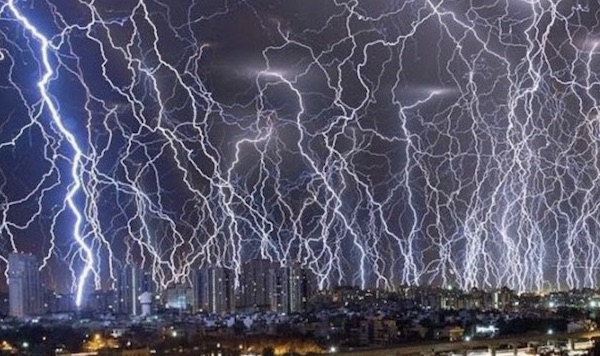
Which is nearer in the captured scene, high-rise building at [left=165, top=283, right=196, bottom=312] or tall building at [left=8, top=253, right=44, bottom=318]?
tall building at [left=8, top=253, right=44, bottom=318]

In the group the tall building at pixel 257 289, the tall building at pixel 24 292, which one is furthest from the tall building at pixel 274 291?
the tall building at pixel 24 292

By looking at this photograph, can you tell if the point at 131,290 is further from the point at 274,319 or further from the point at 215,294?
the point at 274,319

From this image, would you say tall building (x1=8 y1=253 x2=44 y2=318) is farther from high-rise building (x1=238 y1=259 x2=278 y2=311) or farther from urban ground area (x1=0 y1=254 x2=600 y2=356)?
high-rise building (x1=238 y1=259 x2=278 y2=311)

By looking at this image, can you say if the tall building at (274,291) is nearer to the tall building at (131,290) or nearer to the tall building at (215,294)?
the tall building at (215,294)

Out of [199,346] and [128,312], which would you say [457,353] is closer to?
[199,346]

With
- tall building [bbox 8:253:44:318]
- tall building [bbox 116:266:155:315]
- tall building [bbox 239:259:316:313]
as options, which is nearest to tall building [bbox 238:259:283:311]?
tall building [bbox 239:259:316:313]
